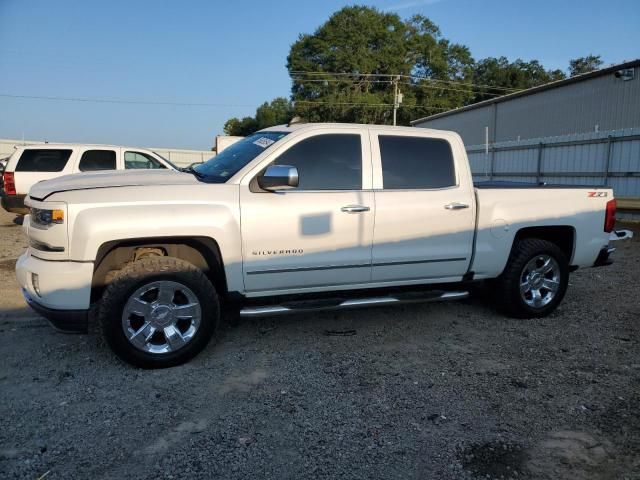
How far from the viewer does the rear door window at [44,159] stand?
35.1ft

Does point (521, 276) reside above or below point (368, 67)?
below

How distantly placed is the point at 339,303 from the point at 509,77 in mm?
63743

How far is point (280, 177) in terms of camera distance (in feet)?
12.6

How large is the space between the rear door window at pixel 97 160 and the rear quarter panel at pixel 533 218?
28.8ft

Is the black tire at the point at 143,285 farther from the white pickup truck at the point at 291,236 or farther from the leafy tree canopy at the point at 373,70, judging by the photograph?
the leafy tree canopy at the point at 373,70

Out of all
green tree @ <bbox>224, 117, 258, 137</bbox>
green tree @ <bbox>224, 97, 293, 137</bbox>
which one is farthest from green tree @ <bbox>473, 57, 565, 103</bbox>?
green tree @ <bbox>224, 117, 258, 137</bbox>

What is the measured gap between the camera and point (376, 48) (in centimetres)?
5525

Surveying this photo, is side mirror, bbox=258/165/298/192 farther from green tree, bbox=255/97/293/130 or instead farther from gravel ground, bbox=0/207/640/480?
green tree, bbox=255/97/293/130

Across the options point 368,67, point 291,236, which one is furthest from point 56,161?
point 368,67

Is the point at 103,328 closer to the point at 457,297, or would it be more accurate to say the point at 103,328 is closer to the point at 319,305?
the point at 319,305

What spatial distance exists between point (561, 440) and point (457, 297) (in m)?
1.97

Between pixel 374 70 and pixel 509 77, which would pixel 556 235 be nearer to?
pixel 374 70

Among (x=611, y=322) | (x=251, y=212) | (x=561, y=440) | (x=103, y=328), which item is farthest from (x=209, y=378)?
(x=611, y=322)

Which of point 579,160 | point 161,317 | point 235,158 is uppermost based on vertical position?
point 579,160
